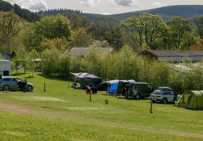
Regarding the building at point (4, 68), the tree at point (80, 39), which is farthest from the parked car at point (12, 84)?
the tree at point (80, 39)

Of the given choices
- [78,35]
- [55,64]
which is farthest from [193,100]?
[78,35]

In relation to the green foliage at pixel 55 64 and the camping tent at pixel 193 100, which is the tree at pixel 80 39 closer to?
the green foliage at pixel 55 64

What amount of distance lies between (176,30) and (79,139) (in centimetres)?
11036

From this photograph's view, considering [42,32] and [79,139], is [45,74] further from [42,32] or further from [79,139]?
[79,139]

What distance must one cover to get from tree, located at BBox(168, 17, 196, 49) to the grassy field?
83.8 metres

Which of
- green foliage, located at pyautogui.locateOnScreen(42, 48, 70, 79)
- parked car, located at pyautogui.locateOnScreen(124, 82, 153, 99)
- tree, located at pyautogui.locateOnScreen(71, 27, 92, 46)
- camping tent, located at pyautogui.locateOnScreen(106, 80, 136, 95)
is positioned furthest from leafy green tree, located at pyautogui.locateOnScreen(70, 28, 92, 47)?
parked car, located at pyautogui.locateOnScreen(124, 82, 153, 99)

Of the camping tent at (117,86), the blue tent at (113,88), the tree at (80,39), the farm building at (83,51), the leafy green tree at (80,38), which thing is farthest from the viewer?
the leafy green tree at (80,38)

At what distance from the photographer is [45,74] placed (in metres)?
82.6

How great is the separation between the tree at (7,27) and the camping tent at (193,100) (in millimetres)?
88263

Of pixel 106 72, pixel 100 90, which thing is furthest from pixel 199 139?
pixel 106 72

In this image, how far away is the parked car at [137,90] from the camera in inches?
1989

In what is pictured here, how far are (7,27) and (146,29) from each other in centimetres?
3476

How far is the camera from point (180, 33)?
414 feet

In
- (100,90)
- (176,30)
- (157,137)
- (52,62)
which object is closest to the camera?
(157,137)
